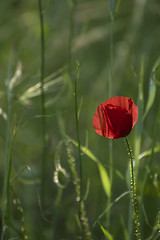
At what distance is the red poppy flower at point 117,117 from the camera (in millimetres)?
559

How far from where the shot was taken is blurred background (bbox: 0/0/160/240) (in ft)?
3.22

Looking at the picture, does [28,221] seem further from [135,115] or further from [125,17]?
[125,17]

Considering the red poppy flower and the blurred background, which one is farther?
the blurred background

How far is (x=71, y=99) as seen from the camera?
1184 millimetres


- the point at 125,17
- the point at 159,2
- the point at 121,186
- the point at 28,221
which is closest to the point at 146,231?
the point at 121,186

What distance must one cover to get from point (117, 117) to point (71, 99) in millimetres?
630

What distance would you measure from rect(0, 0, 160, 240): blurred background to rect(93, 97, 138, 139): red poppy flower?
0.15 m

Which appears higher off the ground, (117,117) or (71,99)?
(71,99)

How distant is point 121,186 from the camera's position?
1.27 m

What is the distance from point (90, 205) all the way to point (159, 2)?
27.0 inches

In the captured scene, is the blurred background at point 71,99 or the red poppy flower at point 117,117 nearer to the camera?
the red poppy flower at point 117,117

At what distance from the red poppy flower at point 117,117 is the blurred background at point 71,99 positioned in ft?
0.51

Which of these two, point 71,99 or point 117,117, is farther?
point 71,99

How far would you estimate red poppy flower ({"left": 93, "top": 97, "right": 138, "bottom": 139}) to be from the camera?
0.56 metres
